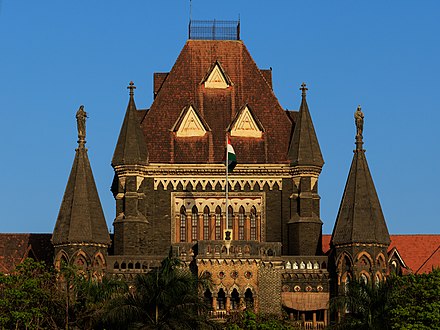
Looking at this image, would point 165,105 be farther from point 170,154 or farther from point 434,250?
point 434,250

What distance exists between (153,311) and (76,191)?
53.3 ft

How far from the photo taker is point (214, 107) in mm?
109188

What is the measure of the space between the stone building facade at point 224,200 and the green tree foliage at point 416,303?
863cm

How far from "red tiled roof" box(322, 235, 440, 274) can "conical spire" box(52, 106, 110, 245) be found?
15.8 m

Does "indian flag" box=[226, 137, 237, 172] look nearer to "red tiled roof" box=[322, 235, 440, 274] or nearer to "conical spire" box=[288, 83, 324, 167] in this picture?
"conical spire" box=[288, 83, 324, 167]

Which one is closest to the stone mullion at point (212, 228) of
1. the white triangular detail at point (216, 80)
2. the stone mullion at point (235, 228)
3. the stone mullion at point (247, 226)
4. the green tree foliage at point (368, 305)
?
the stone mullion at point (235, 228)

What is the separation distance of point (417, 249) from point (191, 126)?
15.8 meters

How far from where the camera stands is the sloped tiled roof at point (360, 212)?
335 feet

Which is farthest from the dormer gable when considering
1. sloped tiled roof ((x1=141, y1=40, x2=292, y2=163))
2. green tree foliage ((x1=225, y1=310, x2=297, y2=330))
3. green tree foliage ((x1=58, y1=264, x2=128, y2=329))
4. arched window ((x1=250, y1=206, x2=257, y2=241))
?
green tree foliage ((x1=58, y1=264, x2=128, y2=329))

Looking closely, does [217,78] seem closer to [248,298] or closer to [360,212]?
[360,212]

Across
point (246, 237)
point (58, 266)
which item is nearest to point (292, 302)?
point (246, 237)

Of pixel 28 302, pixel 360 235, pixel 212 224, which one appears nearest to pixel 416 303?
pixel 360 235

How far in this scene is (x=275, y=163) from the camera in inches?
4235

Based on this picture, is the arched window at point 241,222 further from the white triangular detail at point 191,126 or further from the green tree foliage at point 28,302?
the green tree foliage at point 28,302
